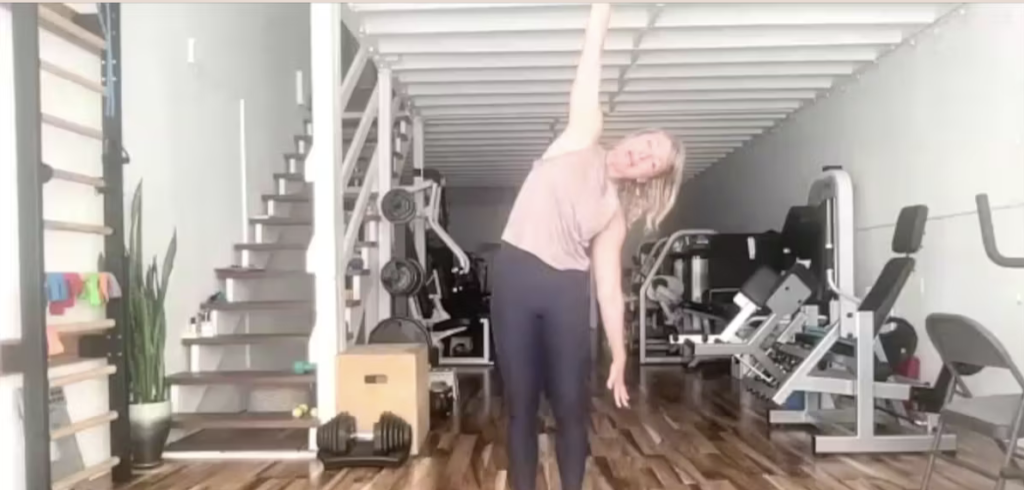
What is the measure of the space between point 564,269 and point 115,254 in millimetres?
2434

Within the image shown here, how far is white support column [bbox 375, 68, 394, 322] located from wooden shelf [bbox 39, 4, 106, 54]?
269 centimetres

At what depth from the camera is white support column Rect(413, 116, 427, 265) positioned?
7425 millimetres

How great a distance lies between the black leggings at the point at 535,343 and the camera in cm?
233

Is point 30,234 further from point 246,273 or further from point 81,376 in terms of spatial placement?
point 246,273

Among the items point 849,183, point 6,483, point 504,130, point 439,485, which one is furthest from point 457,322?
point 6,483

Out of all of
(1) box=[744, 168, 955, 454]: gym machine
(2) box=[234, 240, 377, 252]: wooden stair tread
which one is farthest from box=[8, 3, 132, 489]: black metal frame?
(1) box=[744, 168, 955, 454]: gym machine

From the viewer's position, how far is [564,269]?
2.34m

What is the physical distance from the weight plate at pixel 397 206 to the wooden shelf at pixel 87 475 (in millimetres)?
2557

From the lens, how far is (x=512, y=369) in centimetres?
235

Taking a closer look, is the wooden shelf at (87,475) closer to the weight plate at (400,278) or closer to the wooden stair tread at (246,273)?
the wooden stair tread at (246,273)

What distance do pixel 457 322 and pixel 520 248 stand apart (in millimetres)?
5780

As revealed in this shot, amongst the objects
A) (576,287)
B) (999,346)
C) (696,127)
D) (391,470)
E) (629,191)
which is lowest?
(391,470)

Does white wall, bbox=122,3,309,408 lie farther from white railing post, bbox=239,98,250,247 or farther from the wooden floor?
the wooden floor

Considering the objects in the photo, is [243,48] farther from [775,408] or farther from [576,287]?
[576,287]
